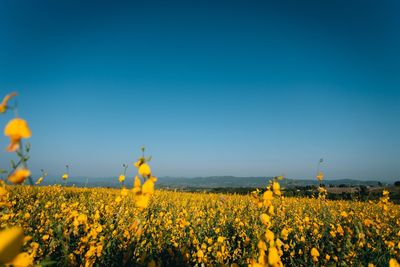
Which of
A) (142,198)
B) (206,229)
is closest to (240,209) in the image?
(206,229)

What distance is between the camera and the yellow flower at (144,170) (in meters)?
1.48

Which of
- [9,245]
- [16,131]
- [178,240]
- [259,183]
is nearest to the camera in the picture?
[9,245]

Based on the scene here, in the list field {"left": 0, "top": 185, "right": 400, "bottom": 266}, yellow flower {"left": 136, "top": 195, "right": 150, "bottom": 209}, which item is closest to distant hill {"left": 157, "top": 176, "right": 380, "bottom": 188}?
field {"left": 0, "top": 185, "right": 400, "bottom": 266}

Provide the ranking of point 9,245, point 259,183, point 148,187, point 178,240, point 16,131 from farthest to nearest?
point 259,183 → point 178,240 → point 148,187 → point 16,131 → point 9,245

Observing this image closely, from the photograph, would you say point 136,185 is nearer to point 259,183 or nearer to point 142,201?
point 142,201

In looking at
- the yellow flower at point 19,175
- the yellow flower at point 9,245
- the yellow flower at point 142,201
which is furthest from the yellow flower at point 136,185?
the yellow flower at point 9,245

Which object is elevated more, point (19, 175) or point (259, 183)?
point (19, 175)

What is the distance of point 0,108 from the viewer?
2.47 ft

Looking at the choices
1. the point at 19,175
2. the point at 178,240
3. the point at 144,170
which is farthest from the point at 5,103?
the point at 178,240

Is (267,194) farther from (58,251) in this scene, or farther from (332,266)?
(58,251)

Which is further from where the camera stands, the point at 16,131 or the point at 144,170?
the point at 144,170

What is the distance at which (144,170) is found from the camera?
4.87ft

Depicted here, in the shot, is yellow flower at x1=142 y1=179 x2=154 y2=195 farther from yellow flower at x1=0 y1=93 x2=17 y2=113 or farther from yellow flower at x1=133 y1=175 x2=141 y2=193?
yellow flower at x1=0 y1=93 x2=17 y2=113

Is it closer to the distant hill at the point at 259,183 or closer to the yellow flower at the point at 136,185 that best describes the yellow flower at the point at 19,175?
the yellow flower at the point at 136,185
